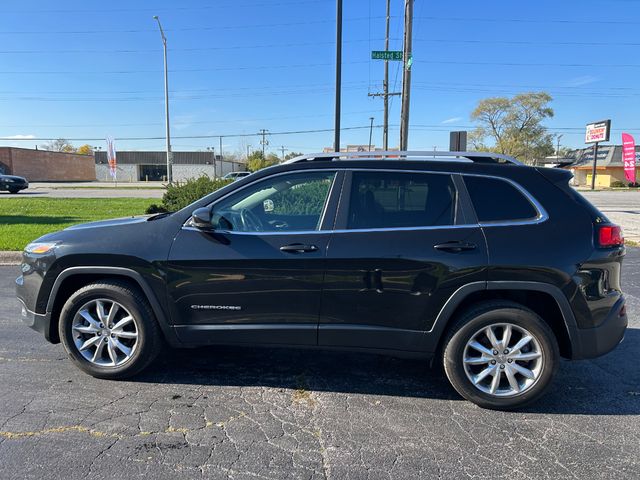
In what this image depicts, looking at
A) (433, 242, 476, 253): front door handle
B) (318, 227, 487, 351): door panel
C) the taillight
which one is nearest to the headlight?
(318, 227, 487, 351): door panel

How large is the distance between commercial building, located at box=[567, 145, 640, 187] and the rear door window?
195 feet

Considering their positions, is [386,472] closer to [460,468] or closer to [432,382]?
[460,468]

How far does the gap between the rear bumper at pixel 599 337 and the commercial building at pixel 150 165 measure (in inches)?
2833

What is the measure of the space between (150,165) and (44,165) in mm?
18973

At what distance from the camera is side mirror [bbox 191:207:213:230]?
10.8 ft

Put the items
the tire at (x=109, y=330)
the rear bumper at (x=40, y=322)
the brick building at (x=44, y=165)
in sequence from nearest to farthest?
1. the tire at (x=109, y=330)
2. the rear bumper at (x=40, y=322)
3. the brick building at (x=44, y=165)

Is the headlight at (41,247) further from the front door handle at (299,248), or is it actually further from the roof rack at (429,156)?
the roof rack at (429,156)

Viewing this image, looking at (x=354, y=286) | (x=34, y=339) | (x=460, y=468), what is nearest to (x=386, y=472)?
(x=460, y=468)

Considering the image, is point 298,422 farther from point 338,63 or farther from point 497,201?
point 338,63

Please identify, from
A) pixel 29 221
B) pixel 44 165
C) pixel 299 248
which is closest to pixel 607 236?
pixel 299 248

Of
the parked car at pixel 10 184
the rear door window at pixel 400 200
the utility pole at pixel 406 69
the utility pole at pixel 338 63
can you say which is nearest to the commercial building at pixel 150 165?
the parked car at pixel 10 184

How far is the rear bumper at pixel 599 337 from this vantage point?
3.23m

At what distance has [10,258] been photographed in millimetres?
8250

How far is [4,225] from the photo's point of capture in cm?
1149
